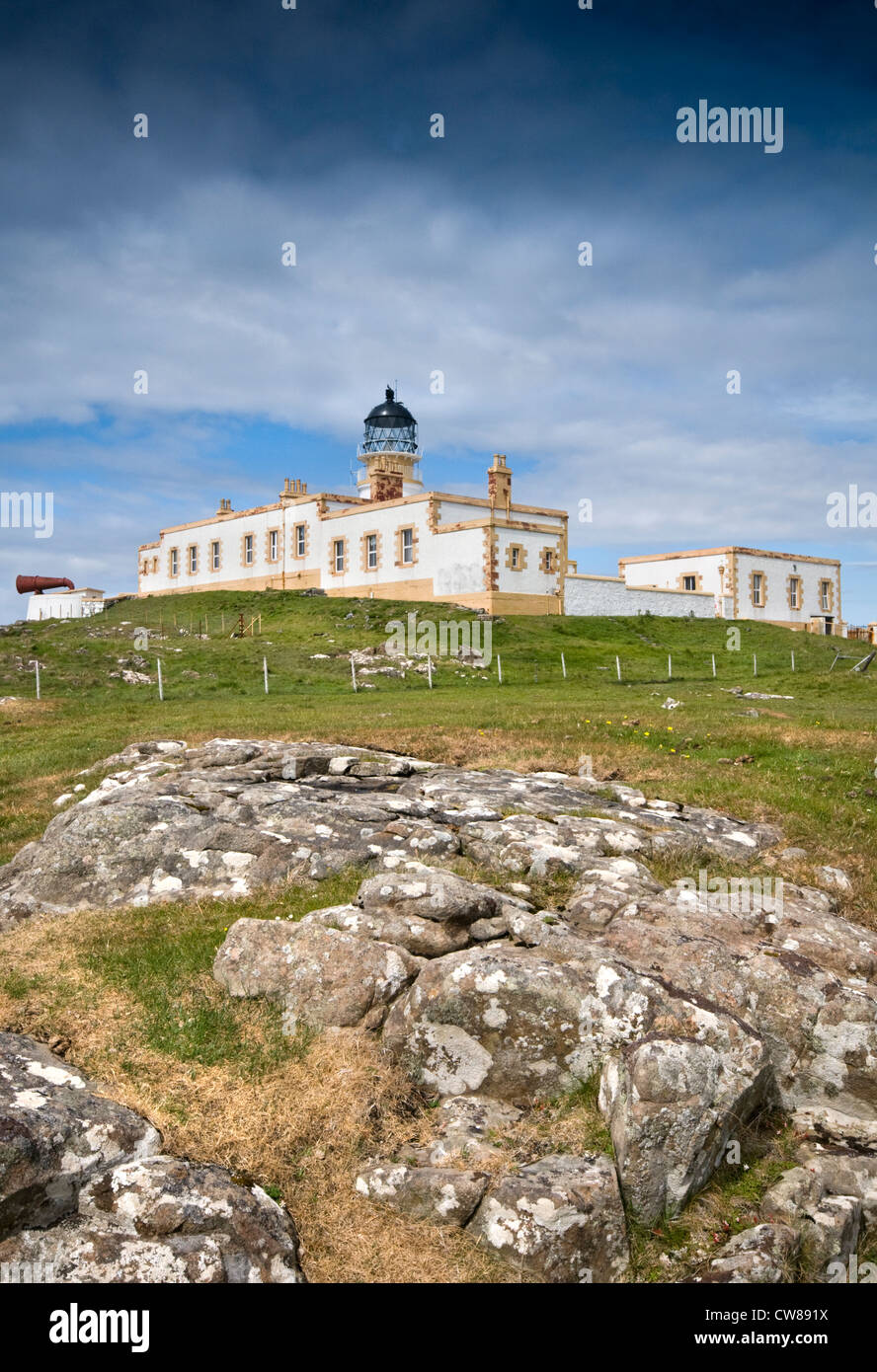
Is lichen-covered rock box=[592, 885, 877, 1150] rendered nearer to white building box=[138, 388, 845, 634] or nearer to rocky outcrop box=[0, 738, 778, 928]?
rocky outcrop box=[0, 738, 778, 928]

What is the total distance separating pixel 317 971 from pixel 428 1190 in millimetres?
2401

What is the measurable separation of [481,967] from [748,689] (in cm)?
2669

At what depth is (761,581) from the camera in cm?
6384

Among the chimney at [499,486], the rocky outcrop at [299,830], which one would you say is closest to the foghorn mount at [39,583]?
the chimney at [499,486]

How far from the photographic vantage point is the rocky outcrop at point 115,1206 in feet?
18.7

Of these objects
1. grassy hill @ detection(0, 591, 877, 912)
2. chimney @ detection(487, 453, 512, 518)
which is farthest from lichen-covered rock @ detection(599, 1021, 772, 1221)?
chimney @ detection(487, 453, 512, 518)

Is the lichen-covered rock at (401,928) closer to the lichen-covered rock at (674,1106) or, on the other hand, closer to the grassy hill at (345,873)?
the grassy hill at (345,873)

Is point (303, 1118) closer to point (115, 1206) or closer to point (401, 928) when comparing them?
point (115, 1206)

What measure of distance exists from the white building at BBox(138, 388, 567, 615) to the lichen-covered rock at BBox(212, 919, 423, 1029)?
41.4m

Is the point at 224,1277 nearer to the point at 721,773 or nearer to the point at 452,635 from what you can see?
the point at 721,773

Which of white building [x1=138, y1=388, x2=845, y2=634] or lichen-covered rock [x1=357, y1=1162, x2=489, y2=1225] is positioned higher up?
white building [x1=138, y1=388, x2=845, y2=634]

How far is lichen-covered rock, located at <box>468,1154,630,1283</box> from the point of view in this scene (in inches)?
252
